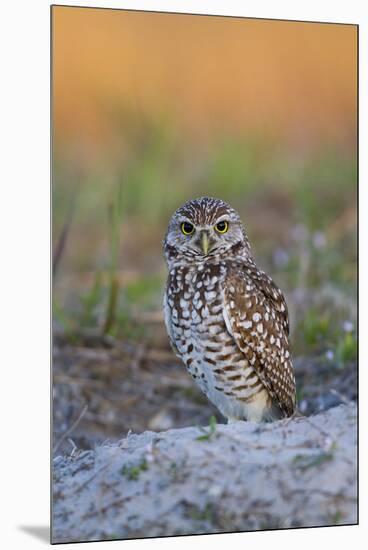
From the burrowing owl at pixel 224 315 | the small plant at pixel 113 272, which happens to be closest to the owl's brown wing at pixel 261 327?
the burrowing owl at pixel 224 315

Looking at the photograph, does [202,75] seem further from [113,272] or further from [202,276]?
[202,276]

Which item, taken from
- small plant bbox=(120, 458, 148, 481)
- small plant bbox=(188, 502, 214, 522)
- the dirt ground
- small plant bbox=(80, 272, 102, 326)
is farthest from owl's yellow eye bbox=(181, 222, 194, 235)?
small plant bbox=(80, 272, 102, 326)

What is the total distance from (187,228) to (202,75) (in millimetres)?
1547

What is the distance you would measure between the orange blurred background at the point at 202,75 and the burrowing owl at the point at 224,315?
0.89m

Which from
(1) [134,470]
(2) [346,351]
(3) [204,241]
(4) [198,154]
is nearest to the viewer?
(1) [134,470]

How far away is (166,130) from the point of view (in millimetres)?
5816

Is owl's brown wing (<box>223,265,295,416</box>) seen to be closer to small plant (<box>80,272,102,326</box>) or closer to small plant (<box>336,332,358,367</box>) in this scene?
small plant (<box>336,332,358,367</box>)

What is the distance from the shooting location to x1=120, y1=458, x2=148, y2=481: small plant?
3656mm

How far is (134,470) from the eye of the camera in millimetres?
3660

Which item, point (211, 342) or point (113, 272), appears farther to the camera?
point (113, 272)

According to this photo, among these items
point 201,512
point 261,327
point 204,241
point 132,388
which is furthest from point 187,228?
point 132,388

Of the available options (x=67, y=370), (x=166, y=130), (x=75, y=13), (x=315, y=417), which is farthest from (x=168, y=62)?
(x=315, y=417)

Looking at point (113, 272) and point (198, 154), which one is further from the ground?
point (198, 154)

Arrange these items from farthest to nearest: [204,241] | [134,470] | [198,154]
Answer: [198,154], [204,241], [134,470]
